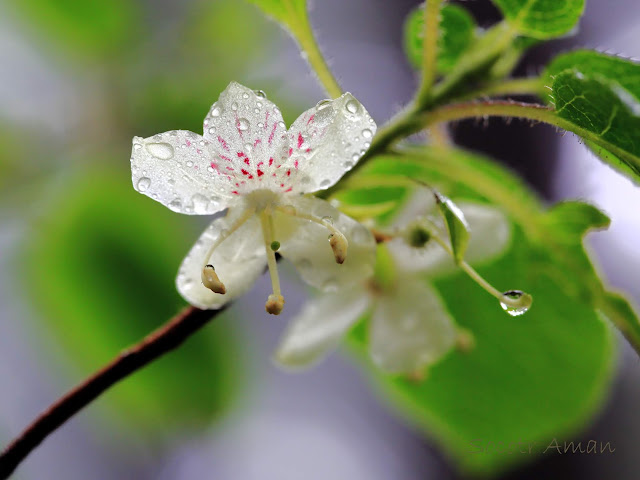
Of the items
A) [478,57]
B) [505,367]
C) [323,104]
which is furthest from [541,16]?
[505,367]

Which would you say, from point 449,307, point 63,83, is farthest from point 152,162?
point 63,83

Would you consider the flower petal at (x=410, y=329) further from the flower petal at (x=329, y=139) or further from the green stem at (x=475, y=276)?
the flower petal at (x=329, y=139)

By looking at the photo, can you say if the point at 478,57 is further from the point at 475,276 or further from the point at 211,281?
the point at 211,281

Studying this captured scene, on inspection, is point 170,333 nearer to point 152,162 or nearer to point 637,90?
point 152,162

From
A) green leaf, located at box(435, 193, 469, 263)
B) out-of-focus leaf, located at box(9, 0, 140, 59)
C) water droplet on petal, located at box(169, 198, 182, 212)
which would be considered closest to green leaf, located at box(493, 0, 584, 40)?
green leaf, located at box(435, 193, 469, 263)

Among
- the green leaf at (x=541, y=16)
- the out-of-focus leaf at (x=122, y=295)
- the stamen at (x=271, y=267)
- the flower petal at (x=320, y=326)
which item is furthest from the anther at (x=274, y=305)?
the out-of-focus leaf at (x=122, y=295)

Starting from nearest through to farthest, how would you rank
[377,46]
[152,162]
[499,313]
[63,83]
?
[152,162] < [499,313] < [63,83] < [377,46]

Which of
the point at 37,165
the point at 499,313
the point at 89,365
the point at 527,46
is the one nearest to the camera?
the point at 527,46

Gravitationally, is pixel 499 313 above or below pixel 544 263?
below
